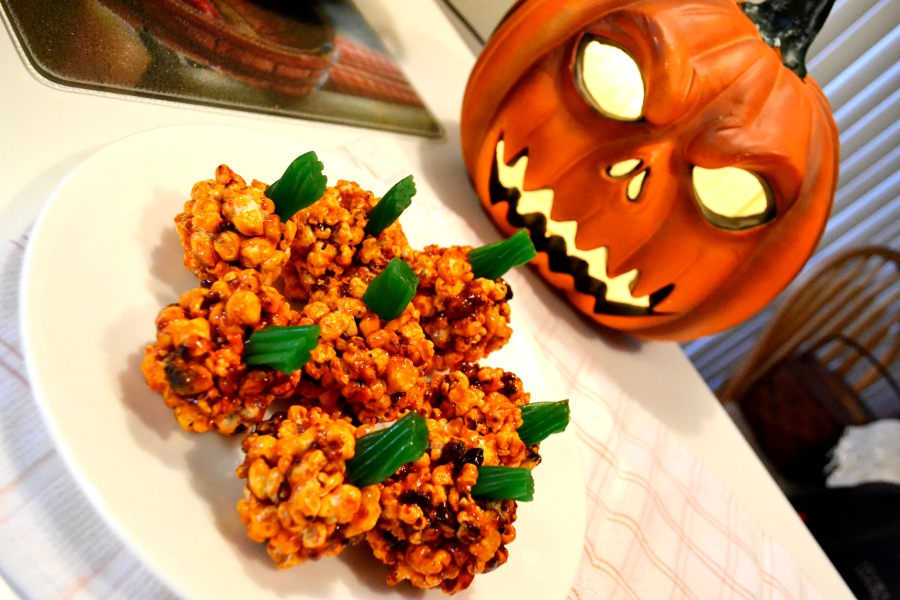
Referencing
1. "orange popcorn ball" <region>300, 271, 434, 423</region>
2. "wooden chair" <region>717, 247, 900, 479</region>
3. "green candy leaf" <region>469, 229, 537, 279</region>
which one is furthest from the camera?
"wooden chair" <region>717, 247, 900, 479</region>

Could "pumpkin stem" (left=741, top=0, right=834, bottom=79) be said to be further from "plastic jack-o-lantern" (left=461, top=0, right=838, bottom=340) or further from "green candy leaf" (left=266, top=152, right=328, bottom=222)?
"green candy leaf" (left=266, top=152, right=328, bottom=222)

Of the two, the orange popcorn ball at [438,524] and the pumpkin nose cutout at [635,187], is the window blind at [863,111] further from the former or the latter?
the orange popcorn ball at [438,524]

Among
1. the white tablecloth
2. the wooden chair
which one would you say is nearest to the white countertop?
the white tablecloth

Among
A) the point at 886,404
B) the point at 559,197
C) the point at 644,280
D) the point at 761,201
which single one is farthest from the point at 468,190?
the point at 886,404

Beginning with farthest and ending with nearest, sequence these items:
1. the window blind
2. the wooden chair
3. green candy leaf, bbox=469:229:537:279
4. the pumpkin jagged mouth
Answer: the wooden chair → the window blind → the pumpkin jagged mouth → green candy leaf, bbox=469:229:537:279

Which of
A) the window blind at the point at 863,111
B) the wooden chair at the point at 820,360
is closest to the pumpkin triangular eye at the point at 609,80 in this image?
the window blind at the point at 863,111

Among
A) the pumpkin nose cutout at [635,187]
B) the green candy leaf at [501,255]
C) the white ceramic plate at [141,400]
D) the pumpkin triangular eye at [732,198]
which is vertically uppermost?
the pumpkin triangular eye at [732,198]

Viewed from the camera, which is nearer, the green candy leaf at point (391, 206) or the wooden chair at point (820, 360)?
the green candy leaf at point (391, 206)

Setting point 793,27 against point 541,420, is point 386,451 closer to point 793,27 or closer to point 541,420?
point 541,420
